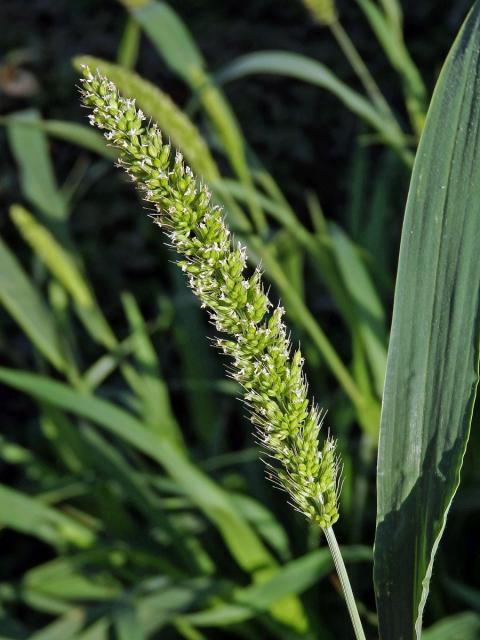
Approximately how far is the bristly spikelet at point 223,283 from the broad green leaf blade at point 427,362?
132 millimetres

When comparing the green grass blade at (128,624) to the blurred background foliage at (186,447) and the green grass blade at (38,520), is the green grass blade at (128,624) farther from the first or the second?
the green grass blade at (38,520)

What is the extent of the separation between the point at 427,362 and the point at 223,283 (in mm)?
249

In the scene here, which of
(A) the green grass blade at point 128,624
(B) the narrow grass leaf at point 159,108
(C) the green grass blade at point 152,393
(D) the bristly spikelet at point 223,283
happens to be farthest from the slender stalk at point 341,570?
(C) the green grass blade at point 152,393

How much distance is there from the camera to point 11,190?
3.46 meters

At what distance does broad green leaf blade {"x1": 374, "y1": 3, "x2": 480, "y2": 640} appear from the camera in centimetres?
75

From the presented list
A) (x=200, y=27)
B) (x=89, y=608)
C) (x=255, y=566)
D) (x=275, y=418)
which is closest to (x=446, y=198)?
(x=275, y=418)

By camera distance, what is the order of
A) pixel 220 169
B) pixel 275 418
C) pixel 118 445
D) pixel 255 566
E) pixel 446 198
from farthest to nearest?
pixel 220 169 → pixel 118 445 → pixel 255 566 → pixel 446 198 → pixel 275 418

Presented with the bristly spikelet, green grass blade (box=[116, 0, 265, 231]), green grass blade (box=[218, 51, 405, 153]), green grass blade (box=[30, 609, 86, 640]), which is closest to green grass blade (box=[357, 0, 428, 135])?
green grass blade (box=[218, 51, 405, 153])

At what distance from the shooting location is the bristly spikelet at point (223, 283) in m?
0.61

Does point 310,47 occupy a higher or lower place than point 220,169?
higher

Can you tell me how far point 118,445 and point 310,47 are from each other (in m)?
2.08

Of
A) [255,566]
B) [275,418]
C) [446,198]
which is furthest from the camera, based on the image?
[255,566]

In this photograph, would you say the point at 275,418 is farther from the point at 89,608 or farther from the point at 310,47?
the point at 310,47

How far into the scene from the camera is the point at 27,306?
5.60 feet
